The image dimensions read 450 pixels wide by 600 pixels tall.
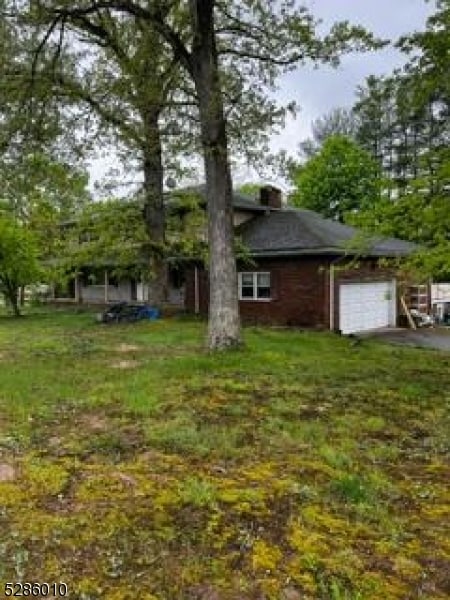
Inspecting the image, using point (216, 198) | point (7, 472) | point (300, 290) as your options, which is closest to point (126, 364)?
point (216, 198)

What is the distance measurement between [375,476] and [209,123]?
8987 mm

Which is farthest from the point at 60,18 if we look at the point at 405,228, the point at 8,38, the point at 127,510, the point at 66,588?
the point at 66,588

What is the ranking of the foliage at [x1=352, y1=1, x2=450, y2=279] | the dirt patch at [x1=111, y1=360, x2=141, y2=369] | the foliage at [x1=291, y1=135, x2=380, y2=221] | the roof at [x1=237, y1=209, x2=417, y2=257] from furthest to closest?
the foliage at [x1=291, y1=135, x2=380, y2=221] → the roof at [x1=237, y1=209, x2=417, y2=257] → the dirt patch at [x1=111, y1=360, x2=141, y2=369] → the foliage at [x1=352, y1=1, x2=450, y2=279]

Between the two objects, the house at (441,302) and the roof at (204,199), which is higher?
the roof at (204,199)

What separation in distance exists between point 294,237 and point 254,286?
7.44 feet

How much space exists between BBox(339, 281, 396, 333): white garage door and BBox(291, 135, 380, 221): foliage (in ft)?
68.3

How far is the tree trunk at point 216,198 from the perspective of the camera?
12.9 meters

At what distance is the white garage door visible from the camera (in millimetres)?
20922

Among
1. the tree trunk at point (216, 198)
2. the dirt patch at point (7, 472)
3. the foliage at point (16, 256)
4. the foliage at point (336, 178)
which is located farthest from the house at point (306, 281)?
the foliage at point (336, 178)

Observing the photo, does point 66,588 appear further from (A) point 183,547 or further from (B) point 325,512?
(B) point 325,512

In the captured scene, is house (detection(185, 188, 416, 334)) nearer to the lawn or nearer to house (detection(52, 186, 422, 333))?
house (detection(52, 186, 422, 333))

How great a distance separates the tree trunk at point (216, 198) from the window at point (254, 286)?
8592mm

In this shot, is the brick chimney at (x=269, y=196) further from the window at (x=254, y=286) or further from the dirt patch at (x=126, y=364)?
the dirt patch at (x=126, y=364)

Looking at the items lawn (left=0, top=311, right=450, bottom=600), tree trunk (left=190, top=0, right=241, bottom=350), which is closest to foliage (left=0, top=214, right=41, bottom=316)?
tree trunk (left=190, top=0, right=241, bottom=350)
